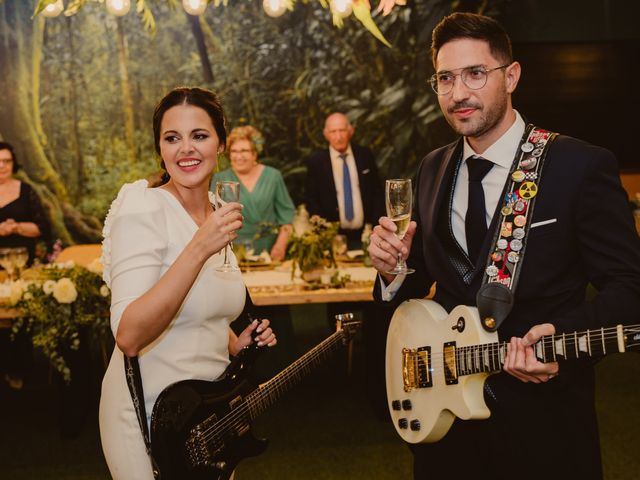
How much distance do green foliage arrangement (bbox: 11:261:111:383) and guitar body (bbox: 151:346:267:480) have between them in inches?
80.1

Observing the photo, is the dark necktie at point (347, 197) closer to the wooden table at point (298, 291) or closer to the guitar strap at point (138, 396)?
the wooden table at point (298, 291)

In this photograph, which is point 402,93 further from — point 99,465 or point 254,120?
point 99,465

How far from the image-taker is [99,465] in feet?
12.4

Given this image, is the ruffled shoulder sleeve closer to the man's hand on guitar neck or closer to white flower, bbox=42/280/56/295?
the man's hand on guitar neck

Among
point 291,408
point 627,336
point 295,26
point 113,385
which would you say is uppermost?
point 295,26

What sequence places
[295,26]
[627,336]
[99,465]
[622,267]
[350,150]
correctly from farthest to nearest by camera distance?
[295,26] → [350,150] → [99,465] → [622,267] → [627,336]

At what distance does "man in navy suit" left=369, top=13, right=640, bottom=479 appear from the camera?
1.79 m

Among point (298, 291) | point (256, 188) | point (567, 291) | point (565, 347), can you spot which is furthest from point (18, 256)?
point (565, 347)

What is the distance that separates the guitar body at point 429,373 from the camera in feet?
6.48

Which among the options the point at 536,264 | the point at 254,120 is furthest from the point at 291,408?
the point at 254,120

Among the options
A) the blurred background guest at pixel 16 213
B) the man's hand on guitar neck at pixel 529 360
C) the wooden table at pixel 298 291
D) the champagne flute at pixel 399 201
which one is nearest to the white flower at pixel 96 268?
the wooden table at pixel 298 291

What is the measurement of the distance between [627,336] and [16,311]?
3352 mm

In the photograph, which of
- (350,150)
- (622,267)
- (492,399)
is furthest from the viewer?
(350,150)

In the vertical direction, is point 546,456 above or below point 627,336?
below
